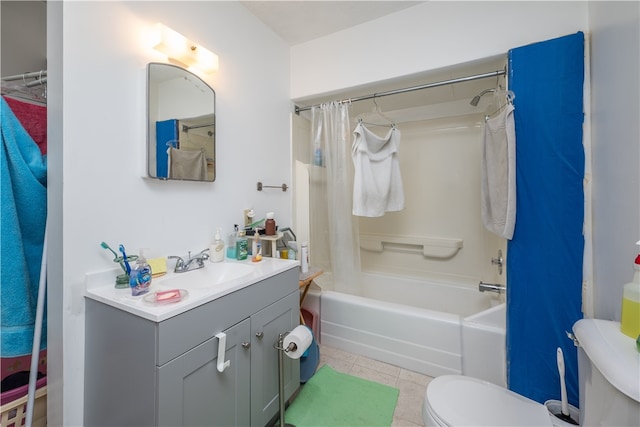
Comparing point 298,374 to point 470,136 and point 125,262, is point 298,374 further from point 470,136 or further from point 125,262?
point 470,136

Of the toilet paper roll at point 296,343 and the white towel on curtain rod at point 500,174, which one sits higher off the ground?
the white towel on curtain rod at point 500,174

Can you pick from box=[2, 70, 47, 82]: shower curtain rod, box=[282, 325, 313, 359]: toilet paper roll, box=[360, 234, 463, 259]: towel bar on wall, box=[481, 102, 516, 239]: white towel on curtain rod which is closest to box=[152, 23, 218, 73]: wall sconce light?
box=[2, 70, 47, 82]: shower curtain rod

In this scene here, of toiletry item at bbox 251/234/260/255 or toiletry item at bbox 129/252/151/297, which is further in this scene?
toiletry item at bbox 251/234/260/255

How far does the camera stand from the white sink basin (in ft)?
3.74

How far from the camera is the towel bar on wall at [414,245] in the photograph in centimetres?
247

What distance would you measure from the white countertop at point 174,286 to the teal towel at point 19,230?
0.77ft

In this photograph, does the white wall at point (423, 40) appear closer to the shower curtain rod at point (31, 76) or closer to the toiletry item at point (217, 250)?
the toiletry item at point (217, 250)

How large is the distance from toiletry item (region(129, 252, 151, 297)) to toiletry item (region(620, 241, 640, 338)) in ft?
5.31

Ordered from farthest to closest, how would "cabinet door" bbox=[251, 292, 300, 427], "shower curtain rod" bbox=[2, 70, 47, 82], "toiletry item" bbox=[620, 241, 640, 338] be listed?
"cabinet door" bbox=[251, 292, 300, 427] < "shower curtain rod" bbox=[2, 70, 47, 82] < "toiletry item" bbox=[620, 241, 640, 338]

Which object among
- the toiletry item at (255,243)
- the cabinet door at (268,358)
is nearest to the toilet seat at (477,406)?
the cabinet door at (268,358)

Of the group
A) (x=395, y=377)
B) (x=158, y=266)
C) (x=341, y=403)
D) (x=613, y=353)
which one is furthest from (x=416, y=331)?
(x=158, y=266)

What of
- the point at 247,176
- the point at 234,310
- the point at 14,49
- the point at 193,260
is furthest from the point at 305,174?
the point at 14,49

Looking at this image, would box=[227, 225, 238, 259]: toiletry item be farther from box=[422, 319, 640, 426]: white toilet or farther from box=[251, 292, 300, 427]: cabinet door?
box=[422, 319, 640, 426]: white toilet

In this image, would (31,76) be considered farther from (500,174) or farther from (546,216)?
(546,216)
